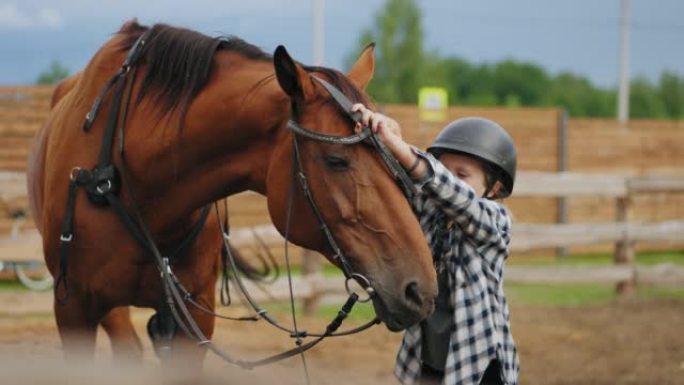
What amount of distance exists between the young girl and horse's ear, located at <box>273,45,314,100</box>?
0.22 meters

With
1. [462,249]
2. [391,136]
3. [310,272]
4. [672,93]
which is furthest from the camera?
[672,93]

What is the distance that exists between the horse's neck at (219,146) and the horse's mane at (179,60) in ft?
0.20

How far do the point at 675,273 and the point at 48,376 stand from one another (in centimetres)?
1043

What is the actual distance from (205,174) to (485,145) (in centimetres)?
105

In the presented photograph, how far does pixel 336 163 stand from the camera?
3.14 m

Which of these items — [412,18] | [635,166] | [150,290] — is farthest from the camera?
[412,18]

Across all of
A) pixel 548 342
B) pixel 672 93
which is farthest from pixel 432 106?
pixel 672 93

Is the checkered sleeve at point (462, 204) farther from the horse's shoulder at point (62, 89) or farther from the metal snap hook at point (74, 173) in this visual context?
the horse's shoulder at point (62, 89)

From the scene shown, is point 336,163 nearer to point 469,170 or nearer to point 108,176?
point 469,170

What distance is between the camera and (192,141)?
364 centimetres

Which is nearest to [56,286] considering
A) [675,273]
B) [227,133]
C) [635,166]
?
[227,133]

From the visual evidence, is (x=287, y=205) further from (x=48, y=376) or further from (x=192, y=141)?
(x=48, y=376)

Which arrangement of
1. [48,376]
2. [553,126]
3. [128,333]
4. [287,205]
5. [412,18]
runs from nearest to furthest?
[48,376]
[287,205]
[128,333]
[553,126]
[412,18]

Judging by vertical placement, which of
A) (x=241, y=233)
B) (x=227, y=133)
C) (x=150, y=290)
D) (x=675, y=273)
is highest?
(x=227, y=133)
